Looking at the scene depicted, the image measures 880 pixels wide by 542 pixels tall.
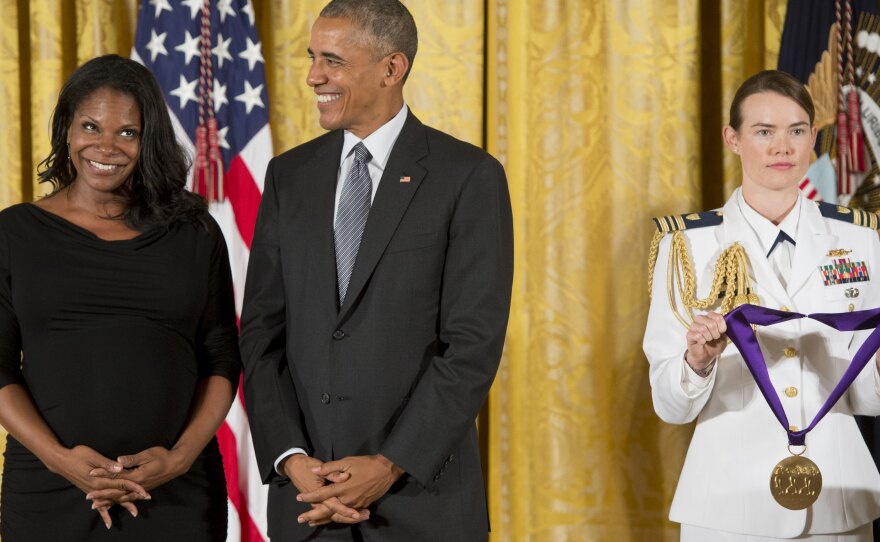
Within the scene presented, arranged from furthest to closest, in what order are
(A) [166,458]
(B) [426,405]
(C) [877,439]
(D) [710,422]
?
(C) [877,439]
(D) [710,422]
(A) [166,458]
(B) [426,405]

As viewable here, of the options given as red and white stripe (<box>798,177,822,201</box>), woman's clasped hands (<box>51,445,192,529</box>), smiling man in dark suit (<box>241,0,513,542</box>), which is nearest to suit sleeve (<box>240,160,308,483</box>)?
smiling man in dark suit (<box>241,0,513,542</box>)

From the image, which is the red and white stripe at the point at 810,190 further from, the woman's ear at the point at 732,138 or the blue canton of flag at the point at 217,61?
the blue canton of flag at the point at 217,61

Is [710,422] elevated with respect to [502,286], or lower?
lower

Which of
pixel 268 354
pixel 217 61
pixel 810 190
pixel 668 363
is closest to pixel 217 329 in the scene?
pixel 268 354

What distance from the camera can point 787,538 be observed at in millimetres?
2422

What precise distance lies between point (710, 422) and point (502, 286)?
0.78m

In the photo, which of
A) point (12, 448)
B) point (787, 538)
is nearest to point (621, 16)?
point (787, 538)

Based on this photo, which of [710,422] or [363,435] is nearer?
[363,435]

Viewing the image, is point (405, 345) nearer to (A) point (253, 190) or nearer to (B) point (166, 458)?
(B) point (166, 458)

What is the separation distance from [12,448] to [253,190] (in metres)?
1.55

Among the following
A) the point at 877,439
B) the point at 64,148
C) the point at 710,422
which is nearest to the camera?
the point at 64,148

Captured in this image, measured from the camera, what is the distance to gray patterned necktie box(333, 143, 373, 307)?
2.13 meters

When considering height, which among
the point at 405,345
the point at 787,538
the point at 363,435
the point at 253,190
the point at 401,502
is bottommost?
the point at 787,538

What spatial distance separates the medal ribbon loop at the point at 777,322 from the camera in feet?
7.73
